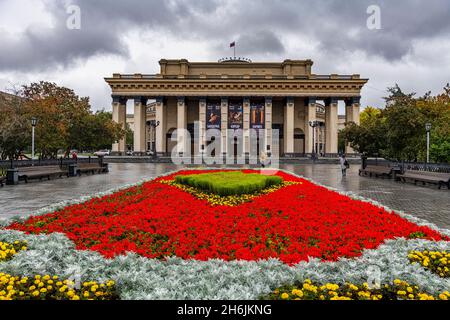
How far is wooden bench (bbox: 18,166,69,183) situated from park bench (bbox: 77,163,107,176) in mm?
1149

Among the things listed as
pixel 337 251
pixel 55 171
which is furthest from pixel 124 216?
pixel 55 171

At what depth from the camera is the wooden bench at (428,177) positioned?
14.4 metres

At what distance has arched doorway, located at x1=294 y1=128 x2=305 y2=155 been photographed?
5550 centimetres

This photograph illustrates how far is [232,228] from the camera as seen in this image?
6.08m

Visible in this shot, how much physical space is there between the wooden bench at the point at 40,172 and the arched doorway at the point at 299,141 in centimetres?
4300

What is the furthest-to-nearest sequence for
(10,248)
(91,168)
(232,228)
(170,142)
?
1. (170,142)
2. (91,168)
3. (232,228)
4. (10,248)

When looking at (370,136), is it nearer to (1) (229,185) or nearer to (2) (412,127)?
(2) (412,127)

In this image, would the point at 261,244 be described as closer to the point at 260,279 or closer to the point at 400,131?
the point at 260,279

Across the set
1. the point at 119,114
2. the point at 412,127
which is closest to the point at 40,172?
the point at 412,127

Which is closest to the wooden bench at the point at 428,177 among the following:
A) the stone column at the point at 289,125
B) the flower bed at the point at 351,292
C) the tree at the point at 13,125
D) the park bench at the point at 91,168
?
the flower bed at the point at 351,292

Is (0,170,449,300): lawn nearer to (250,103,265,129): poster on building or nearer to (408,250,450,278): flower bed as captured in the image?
(408,250,450,278): flower bed

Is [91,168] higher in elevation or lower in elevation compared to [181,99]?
Answer: lower

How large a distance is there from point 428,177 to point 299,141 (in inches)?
1606

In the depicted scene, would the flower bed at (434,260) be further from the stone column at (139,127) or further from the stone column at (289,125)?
the stone column at (139,127)
